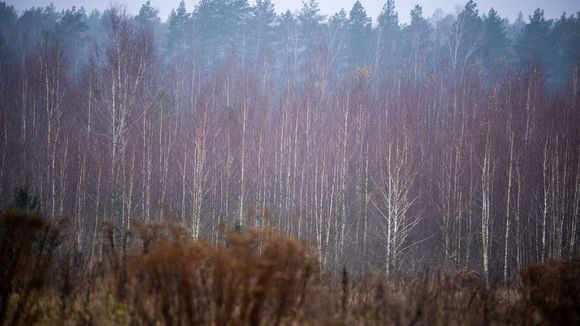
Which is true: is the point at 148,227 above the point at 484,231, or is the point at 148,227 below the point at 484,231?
above

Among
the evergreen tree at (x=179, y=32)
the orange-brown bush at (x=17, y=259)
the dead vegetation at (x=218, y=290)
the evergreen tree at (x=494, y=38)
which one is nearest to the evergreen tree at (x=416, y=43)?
the evergreen tree at (x=494, y=38)

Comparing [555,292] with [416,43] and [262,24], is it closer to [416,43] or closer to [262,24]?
[416,43]

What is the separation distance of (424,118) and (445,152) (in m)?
5.24

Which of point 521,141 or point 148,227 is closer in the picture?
point 148,227

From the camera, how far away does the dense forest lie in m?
12.9

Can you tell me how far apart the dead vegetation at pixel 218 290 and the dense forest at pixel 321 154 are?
3.76m

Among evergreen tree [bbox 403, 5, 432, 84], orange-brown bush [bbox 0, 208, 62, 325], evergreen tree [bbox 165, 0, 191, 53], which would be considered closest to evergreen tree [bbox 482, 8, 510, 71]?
evergreen tree [bbox 403, 5, 432, 84]

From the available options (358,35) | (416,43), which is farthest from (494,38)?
(358,35)

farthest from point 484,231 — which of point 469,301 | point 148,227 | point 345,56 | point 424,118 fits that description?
point 345,56

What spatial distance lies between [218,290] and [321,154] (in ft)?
46.1

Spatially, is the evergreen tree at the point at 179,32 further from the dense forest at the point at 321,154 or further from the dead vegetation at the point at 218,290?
the dead vegetation at the point at 218,290

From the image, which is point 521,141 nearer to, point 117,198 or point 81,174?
point 117,198

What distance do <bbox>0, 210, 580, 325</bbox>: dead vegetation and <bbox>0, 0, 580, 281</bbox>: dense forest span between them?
3.76 metres

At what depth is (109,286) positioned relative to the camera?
4926mm
